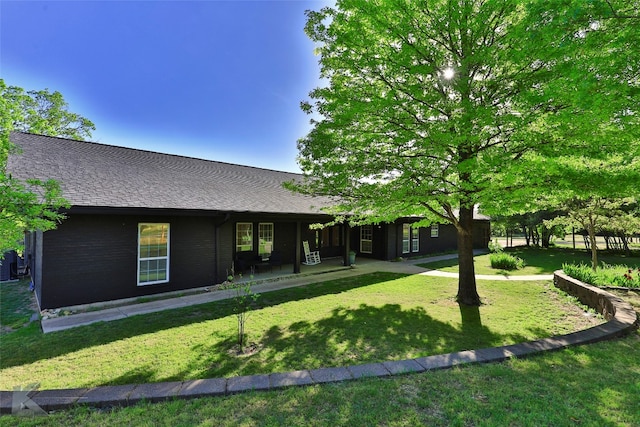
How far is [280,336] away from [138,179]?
7.77 m

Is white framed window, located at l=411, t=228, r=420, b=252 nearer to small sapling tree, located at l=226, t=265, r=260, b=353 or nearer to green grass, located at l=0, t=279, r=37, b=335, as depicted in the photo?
small sapling tree, located at l=226, t=265, r=260, b=353

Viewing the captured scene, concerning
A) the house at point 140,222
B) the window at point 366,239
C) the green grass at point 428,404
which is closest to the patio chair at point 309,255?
the house at point 140,222

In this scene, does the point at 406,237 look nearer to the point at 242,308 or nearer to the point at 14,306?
the point at 242,308

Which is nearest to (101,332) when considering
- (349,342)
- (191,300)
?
(191,300)

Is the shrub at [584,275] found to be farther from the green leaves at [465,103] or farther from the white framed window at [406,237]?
the white framed window at [406,237]

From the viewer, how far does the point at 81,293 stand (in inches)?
297

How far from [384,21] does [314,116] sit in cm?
257

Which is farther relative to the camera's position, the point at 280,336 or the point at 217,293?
the point at 217,293

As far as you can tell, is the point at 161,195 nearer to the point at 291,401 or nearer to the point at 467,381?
the point at 291,401

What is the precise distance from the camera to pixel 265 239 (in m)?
13.4

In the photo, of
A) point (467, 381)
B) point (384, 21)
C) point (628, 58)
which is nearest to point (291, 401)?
point (467, 381)

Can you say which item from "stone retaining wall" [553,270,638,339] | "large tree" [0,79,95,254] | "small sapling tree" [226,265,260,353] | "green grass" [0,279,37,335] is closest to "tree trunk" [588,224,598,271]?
"stone retaining wall" [553,270,638,339]

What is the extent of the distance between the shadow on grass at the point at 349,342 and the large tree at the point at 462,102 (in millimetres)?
2483

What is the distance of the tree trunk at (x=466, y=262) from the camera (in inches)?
316
